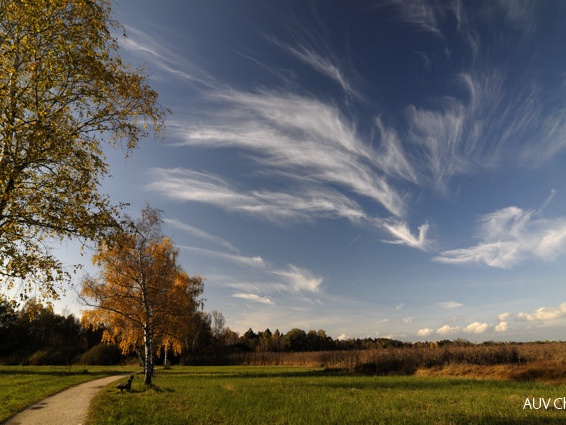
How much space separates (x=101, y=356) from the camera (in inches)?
2208

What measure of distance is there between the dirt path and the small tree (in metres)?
6.03

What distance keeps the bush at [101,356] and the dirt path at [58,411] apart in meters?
42.3

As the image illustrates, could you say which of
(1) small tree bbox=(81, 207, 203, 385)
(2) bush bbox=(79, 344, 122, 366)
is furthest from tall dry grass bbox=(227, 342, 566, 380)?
(2) bush bbox=(79, 344, 122, 366)

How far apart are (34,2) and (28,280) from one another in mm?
7690

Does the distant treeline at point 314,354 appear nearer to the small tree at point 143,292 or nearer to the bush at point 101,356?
the bush at point 101,356

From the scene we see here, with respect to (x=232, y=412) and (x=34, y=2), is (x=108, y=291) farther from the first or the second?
(x=34, y=2)

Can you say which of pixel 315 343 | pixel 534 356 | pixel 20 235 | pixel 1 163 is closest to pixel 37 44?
pixel 1 163

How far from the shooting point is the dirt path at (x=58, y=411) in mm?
12758

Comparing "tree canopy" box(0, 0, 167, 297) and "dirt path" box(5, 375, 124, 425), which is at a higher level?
"tree canopy" box(0, 0, 167, 297)

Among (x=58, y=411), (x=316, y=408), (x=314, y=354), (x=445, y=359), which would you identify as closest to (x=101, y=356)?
(x=314, y=354)

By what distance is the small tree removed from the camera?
2560cm

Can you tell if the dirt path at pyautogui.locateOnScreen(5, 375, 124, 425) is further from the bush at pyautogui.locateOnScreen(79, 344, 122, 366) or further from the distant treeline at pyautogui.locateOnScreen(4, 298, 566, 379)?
the bush at pyautogui.locateOnScreen(79, 344, 122, 366)

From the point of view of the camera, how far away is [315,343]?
117 m

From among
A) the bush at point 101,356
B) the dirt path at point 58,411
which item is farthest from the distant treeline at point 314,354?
the dirt path at point 58,411
